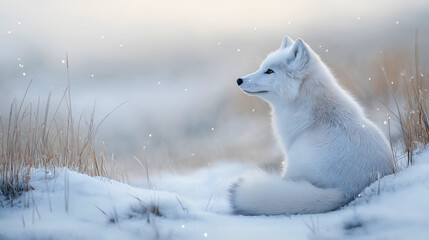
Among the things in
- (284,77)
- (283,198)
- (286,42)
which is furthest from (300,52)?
(283,198)

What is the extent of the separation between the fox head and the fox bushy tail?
995mm

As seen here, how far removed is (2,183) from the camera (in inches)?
116

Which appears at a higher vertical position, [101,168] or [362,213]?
[101,168]

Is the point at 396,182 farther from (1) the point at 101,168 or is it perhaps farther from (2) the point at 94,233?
(1) the point at 101,168

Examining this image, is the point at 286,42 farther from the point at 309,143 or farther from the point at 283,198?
the point at 283,198

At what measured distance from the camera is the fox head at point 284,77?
3744 millimetres

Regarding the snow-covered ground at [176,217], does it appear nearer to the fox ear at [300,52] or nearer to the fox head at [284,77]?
the fox head at [284,77]

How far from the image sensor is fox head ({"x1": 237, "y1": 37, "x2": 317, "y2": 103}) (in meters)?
3.74

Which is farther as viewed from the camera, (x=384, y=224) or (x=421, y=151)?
(x=421, y=151)

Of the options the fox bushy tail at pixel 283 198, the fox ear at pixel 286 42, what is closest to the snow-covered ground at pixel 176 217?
the fox bushy tail at pixel 283 198

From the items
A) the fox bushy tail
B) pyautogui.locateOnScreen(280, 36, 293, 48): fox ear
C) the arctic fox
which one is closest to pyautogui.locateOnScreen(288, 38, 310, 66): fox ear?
the arctic fox

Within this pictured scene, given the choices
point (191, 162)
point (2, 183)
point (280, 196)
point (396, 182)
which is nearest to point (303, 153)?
point (280, 196)

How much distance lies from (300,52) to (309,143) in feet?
2.95

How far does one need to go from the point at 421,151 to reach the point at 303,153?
3.66 feet
